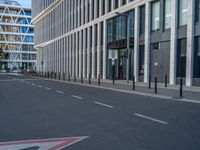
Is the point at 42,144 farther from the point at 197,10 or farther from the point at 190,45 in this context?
the point at 197,10

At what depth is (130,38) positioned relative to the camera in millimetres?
37781

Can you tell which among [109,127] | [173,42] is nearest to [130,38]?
[173,42]

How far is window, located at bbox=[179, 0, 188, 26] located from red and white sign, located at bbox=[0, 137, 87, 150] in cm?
2369

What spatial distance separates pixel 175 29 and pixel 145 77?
22.0ft

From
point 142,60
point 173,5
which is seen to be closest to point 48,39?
point 142,60

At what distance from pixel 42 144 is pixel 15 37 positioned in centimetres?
12718

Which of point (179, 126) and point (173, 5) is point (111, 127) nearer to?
point (179, 126)

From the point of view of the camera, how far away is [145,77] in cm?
3378

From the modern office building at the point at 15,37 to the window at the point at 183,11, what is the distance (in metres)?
102

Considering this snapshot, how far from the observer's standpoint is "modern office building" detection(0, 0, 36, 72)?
12562cm

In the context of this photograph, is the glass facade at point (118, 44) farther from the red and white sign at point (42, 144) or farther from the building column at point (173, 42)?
the red and white sign at point (42, 144)

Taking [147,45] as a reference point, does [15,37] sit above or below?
above

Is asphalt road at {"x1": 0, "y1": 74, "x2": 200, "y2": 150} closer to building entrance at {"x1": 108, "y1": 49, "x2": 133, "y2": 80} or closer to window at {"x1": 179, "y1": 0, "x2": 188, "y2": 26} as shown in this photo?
window at {"x1": 179, "y1": 0, "x2": 188, "y2": 26}

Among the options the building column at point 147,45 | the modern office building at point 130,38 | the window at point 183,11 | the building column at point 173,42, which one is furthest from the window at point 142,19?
the window at point 183,11
